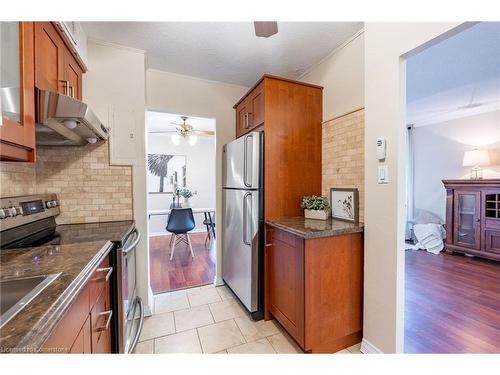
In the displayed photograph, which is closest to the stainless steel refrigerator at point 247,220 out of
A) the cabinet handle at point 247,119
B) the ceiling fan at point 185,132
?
the cabinet handle at point 247,119

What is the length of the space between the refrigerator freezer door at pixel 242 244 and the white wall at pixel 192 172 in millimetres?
2837

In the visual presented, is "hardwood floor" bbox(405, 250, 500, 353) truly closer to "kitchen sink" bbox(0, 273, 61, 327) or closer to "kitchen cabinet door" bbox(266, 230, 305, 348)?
"kitchen cabinet door" bbox(266, 230, 305, 348)

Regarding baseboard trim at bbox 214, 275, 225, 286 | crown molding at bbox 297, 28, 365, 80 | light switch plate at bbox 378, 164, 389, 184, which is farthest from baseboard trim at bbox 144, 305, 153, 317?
crown molding at bbox 297, 28, 365, 80

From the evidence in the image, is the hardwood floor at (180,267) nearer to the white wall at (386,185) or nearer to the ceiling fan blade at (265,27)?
the white wall at (386,185)

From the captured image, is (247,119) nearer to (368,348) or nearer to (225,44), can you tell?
(225,44)

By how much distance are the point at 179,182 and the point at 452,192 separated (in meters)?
5.40

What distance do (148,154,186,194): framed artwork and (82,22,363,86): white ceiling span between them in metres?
3.11

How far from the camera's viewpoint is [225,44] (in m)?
1.96

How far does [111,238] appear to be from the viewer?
4.29 ft

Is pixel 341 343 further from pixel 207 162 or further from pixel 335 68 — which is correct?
pixel 207 162
